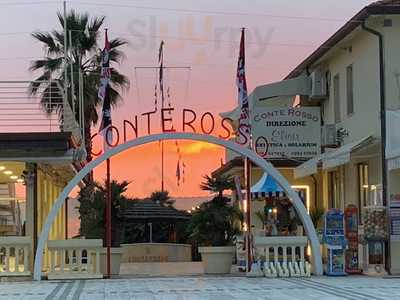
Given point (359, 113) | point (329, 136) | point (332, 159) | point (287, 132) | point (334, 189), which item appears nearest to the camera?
point (332, 159)

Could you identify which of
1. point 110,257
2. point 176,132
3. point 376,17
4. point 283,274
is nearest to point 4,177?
point 110,257

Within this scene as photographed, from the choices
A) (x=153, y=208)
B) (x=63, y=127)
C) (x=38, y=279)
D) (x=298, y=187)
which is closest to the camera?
(x=38, y=279)

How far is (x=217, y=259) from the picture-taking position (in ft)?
67.6

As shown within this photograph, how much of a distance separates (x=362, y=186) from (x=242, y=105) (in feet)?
14.8

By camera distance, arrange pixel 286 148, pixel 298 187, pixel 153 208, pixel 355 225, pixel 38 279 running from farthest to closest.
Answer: pixel 153 208 → pixel 298 187 → pixel 286 148 → pixel 355 225 → pixel 38 279

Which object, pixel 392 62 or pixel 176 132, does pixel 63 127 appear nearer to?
pixel 176 132

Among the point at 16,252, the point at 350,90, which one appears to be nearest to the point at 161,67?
the point at 350,90

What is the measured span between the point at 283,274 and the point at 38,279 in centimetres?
578

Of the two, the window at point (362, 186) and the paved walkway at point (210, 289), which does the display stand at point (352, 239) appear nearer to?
the paved walkway at point (210, 289)

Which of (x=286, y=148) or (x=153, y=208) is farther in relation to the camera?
(x=153, y=208)

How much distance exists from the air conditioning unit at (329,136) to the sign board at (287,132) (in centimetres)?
16

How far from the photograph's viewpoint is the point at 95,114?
31266 mm

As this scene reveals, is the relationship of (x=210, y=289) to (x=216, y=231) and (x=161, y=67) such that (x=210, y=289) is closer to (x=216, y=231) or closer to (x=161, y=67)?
(x=216, y=231)

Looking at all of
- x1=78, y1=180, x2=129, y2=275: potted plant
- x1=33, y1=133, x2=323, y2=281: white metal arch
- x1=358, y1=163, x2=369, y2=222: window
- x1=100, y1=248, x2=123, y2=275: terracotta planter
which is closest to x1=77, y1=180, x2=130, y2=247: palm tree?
x1=78, y1=180, x2=129, y2=275: potted plant
